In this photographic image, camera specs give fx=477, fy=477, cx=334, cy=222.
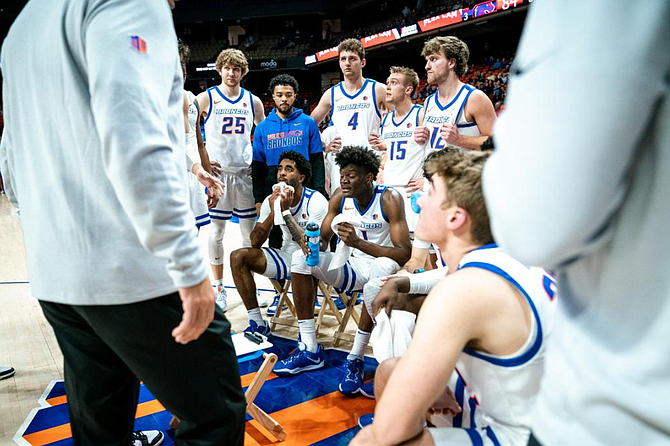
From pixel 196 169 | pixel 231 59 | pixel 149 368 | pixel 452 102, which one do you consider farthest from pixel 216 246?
pixel 149 368

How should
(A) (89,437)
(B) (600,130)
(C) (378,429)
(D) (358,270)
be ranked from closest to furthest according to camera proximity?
(B) (600,130) → (C) (378,429) → (A) (89,437) → (D) (358,270)

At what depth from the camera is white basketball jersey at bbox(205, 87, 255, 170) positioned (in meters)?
5.26

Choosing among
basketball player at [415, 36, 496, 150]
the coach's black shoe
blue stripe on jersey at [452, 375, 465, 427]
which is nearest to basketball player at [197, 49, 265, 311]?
basketball player at [415, 36, 496, 150]

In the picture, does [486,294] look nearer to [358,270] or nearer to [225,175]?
[358,270]

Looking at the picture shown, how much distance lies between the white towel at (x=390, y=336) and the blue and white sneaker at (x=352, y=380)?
111 cm

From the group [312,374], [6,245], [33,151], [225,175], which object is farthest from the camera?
[6,245]

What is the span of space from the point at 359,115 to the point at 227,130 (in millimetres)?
1486

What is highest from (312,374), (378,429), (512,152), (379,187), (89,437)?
(512,152)

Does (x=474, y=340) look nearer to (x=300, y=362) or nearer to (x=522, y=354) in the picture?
(x=522, y=354)

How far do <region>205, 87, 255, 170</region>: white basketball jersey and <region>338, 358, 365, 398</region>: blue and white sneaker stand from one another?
9.24 ft

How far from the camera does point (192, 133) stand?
4684 millimetres

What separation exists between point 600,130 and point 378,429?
1.00m

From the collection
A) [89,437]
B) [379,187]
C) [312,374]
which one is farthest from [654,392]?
[379,187]

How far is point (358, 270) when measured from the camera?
3773mm
